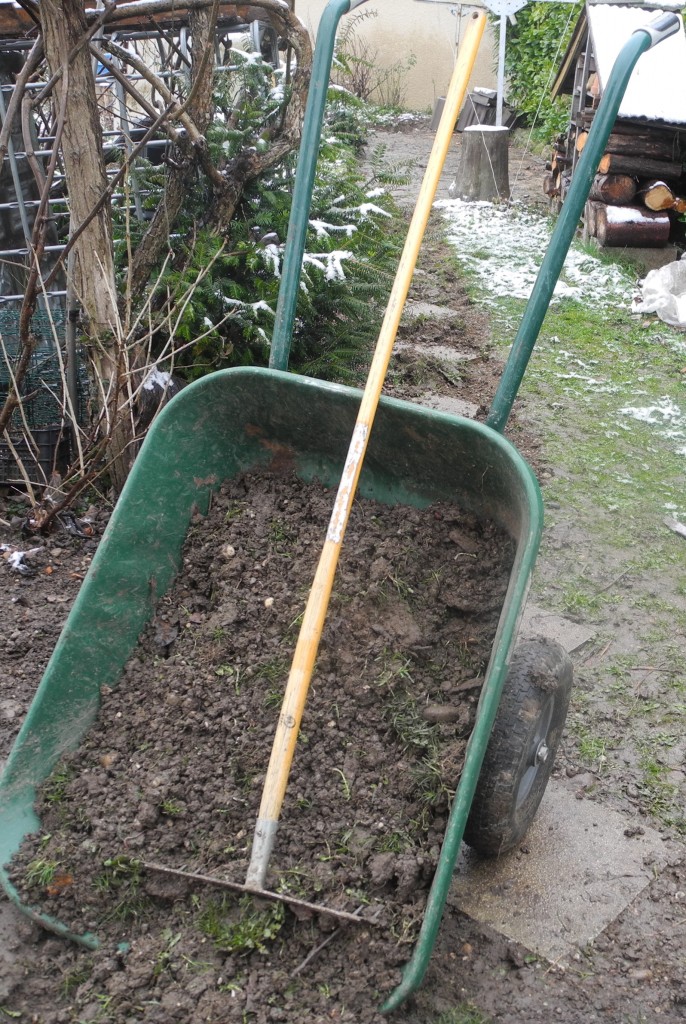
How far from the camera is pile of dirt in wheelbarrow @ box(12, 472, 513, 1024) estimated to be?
1608 millimetres

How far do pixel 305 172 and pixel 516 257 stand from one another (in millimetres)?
5573

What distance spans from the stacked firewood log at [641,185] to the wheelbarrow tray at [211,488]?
5665 millimetres

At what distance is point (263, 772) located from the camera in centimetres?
185

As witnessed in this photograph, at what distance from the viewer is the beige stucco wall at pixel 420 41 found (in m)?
13.7

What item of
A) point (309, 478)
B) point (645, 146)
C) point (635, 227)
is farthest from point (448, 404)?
point (645, 146)

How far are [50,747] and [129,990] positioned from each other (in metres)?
0.56

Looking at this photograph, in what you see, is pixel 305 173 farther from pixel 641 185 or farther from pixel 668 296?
pixel 641 185

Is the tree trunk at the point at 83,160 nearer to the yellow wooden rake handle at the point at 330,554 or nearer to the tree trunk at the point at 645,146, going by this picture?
the yellow wooden rake handle at the point at 330,554

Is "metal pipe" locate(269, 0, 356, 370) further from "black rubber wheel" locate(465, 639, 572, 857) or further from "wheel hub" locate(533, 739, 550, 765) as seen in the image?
"wheel hub" locate(533, 739, 550, 765)

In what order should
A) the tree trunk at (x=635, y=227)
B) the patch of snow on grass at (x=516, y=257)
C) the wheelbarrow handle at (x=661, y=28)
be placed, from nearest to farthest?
the wheelbarrow handle at (x=661, y=28)
the patch of snow on grass at (x=516, y=257)
the tree trunk at (x=635, y=227)

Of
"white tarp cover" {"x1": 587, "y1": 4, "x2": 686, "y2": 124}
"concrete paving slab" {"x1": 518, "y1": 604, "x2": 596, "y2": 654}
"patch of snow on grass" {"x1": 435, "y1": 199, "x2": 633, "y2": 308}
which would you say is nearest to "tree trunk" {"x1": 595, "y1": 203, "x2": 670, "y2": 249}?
"patch of snow on grass" {"x1": 435, "y1": 199, "x2": 633, "y2": 308}

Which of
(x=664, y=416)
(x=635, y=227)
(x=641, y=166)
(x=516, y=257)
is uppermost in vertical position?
(x=641, y=166)

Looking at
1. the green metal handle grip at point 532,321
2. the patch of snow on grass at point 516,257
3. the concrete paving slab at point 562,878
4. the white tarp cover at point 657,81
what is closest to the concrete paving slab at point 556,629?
the concrete paving slab at point 562,878

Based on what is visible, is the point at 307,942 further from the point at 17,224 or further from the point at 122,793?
the point at 17,224
